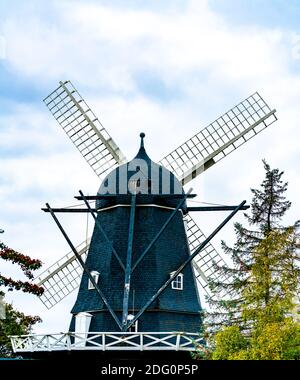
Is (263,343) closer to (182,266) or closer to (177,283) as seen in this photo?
(182,266)

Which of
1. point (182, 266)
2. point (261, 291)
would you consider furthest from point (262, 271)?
point (182, 266)

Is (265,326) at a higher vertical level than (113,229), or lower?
lower

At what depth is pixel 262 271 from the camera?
56.9ft

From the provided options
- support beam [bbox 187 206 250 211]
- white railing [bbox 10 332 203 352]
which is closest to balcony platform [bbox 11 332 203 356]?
white railing [bbox 10 332 203 352]

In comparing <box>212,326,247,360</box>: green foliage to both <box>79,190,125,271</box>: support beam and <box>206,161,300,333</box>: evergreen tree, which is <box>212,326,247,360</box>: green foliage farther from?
<box>79,190,125,271</box>: support beam

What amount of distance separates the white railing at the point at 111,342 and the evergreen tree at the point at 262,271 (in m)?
3.26

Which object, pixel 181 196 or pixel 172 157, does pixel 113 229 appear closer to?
pixel 181 196

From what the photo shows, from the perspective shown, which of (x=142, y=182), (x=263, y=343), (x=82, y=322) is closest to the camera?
(x=263, y=343)

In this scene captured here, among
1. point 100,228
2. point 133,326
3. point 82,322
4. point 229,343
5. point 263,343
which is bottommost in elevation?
point 263,343

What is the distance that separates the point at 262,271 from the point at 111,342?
324 inches

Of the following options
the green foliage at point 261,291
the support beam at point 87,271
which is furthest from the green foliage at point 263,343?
the support beam at point 87,271

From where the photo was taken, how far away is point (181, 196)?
83.7 feet

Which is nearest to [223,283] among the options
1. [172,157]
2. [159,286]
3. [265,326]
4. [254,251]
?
[254,251]
